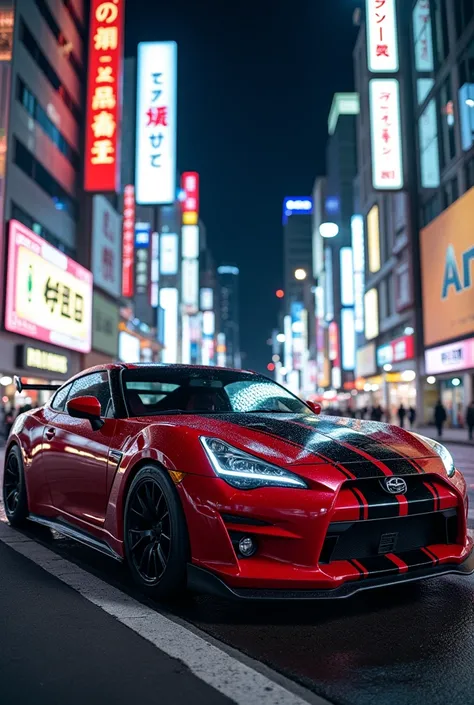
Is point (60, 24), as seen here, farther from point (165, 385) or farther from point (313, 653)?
point (313, 653)

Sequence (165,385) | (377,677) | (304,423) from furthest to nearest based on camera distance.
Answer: (165,385) < (304,423) < (377,677)

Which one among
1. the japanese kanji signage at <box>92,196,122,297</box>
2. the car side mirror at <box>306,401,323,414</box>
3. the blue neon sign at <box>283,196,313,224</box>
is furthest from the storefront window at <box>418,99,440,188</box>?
the blue neon sign at <box>283,196,313,224</box>

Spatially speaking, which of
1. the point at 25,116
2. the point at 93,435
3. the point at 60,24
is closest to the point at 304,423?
the point at 93,435

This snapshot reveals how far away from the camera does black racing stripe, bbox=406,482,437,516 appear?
3309 mm

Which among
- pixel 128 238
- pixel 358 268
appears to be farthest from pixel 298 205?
pixel 128 238

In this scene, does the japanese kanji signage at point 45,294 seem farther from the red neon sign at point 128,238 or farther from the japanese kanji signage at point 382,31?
the japanese kanji signage at point 382,31

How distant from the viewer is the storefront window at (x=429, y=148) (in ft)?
113

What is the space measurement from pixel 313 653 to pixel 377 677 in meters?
0.33

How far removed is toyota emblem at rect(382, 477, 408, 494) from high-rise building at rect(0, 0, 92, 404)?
969 inches

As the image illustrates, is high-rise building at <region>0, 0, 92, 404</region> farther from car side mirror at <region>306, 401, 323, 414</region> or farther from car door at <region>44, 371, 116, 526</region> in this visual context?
car side mirror at <region>306, 401, 323, 414</region>

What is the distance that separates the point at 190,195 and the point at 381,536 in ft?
291

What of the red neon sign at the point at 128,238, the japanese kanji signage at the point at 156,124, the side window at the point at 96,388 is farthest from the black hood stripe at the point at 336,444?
the red neon sign at the point at 128,238

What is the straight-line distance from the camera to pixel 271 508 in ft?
10.3

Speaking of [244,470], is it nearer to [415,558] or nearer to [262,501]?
[262,501]
